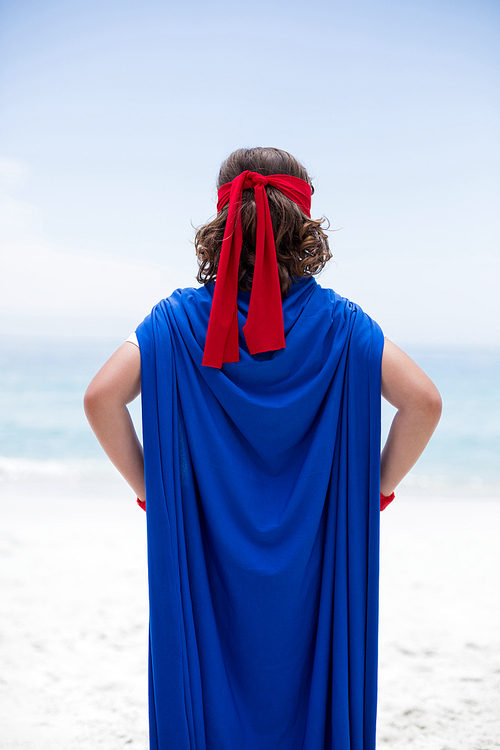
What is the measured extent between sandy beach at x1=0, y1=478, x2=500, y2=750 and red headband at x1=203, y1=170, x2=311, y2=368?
1460 mm

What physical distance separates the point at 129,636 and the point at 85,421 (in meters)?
8.10

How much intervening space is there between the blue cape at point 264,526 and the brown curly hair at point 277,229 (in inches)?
1.9

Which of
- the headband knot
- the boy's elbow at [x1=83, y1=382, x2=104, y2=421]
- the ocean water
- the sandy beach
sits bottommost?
the sandy beach

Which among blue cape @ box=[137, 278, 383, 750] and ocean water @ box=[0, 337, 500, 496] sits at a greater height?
ocean water @ box=[0, 337, 500, 496]


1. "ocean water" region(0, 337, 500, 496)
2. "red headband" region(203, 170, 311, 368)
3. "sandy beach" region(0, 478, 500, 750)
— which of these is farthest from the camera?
"ocean water" region(0, 337, 500, 496)

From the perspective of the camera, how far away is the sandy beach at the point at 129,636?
1.91 meters

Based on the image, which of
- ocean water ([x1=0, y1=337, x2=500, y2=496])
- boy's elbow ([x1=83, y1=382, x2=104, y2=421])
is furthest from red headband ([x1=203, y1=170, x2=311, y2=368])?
ocean water ([x1=0, y1=337, x2=500, y2=496])

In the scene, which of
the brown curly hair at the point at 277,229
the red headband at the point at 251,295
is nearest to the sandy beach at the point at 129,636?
the red headband at the point at 251,295

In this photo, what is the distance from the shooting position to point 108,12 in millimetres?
9250

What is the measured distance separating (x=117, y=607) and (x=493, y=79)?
54.8 feet

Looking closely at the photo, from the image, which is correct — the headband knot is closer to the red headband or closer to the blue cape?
the red headband

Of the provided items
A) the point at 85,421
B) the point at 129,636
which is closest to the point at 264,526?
the point at 129,636

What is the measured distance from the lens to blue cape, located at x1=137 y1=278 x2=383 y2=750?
1.12m

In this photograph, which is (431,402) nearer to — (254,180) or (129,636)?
(254,180)
